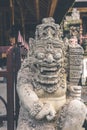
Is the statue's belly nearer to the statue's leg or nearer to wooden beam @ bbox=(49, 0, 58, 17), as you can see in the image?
the statue's leg

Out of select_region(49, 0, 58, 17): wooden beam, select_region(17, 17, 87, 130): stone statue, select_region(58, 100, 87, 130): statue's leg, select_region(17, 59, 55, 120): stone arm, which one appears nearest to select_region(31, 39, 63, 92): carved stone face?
select_region(17, 17, 87, 130): stone statue

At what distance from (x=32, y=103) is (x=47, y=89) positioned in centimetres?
21

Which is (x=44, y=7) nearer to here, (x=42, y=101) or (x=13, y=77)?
(x=13, y=77)

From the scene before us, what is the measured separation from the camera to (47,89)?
3.62 m

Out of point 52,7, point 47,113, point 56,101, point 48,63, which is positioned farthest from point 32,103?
point 52,7

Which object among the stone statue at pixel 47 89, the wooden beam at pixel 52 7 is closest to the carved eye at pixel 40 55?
the stone statue at pixel 47 89

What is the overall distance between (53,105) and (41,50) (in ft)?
1.77

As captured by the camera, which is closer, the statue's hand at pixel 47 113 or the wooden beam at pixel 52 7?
the statue's hand at pixel 47 113

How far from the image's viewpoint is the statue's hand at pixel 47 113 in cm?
348

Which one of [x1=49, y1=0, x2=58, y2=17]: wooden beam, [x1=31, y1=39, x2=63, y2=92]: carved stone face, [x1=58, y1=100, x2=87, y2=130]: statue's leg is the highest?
[x1=49, y1=0, x2=58, y2=17]: wooden beam

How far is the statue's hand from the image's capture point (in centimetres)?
348

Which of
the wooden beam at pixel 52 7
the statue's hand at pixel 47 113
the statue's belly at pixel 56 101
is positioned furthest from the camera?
the wooden beam at pixel 52 7

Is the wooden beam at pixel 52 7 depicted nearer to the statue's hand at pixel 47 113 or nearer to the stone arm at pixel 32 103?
the stone arm at pixel 32 103

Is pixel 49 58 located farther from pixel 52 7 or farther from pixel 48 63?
pixel 52 7
